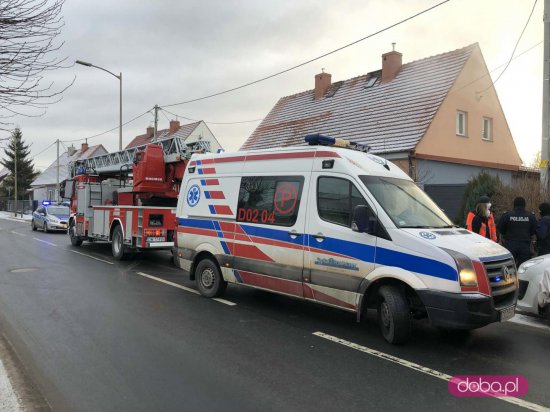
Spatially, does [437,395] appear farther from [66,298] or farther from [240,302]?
[66,298]

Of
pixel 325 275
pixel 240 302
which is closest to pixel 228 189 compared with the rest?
pixel 240 302

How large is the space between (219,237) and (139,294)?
1943 mm

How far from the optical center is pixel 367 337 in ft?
18.6

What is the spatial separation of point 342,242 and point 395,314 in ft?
3.57

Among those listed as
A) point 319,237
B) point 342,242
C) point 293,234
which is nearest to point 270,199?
point 293,234

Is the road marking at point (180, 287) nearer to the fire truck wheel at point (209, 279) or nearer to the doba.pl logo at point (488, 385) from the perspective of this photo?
the fire truck wheel at point (209, 279)

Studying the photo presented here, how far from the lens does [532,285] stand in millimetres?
6262

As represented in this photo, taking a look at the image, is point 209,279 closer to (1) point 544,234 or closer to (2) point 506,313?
(2) point 506,313

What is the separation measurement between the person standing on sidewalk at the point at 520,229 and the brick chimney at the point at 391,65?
14376mm

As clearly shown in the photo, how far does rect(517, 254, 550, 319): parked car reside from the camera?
6195 millimetres

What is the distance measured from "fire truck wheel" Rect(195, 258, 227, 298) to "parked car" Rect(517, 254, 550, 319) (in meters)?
4.50

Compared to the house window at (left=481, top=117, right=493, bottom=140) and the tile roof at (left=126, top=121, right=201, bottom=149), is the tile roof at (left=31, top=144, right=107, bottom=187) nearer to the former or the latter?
the tile roof at (left=126, top=121, right=201, bottom=149)

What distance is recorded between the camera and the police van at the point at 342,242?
493 cm

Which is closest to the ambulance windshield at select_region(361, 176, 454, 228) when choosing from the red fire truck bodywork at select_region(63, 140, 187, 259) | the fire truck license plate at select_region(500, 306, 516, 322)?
the fire truck license plate at select_region(500, 306, 516, 322)
